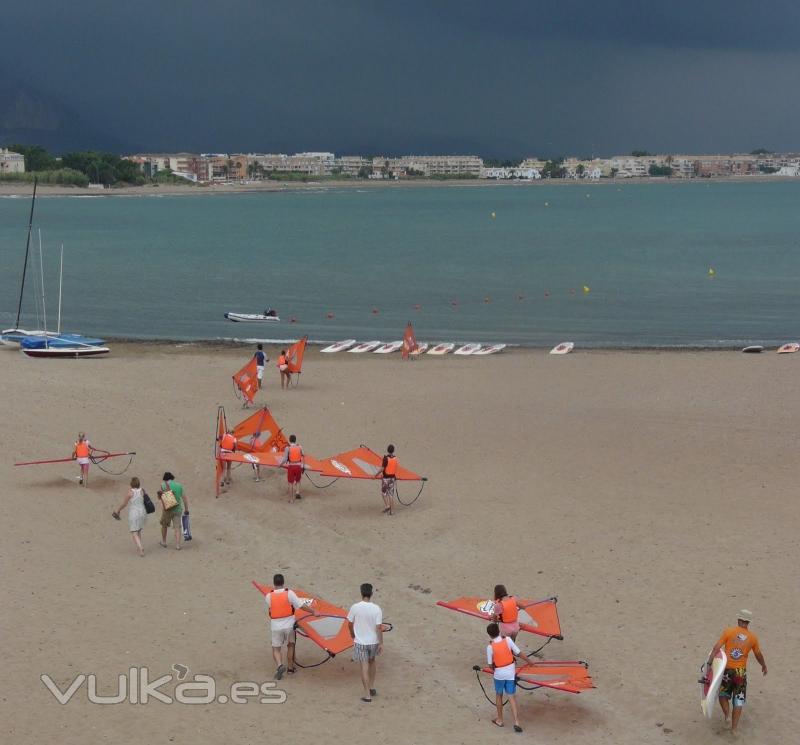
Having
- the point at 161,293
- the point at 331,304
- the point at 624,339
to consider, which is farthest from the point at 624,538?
the point at 161,293

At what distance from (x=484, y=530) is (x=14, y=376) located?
52.2ft

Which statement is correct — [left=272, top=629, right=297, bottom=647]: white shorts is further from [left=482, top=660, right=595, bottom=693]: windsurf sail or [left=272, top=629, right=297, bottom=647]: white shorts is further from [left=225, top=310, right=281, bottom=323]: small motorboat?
[left=225, top=310, right=281, bottom=323]: small motorboat

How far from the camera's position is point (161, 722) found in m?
10.1

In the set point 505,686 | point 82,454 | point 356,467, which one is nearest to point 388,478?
point 356,467

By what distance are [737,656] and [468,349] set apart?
24198 millimetres

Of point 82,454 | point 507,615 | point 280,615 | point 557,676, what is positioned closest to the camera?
point 557,676

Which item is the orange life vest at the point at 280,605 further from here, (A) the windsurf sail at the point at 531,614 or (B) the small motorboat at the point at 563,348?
(B) the small motorboat at the point at 563,348

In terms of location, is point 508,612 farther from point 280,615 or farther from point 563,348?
point 563,348

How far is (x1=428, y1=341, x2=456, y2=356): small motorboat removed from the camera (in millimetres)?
32844

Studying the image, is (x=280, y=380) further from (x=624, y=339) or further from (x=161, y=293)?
(x=161, y=293)

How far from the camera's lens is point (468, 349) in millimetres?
33562

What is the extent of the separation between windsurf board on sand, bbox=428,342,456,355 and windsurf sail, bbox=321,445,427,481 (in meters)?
15.8

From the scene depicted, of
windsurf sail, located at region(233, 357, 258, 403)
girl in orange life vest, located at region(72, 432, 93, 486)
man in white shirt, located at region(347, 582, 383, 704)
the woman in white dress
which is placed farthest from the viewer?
windsurf sail, located at region(233, 357, 258, 403)

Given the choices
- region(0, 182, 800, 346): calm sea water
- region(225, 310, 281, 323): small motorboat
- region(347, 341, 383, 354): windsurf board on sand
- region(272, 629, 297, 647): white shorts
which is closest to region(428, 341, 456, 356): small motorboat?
region(347, 341, 383, 354): windsurf board on sand
